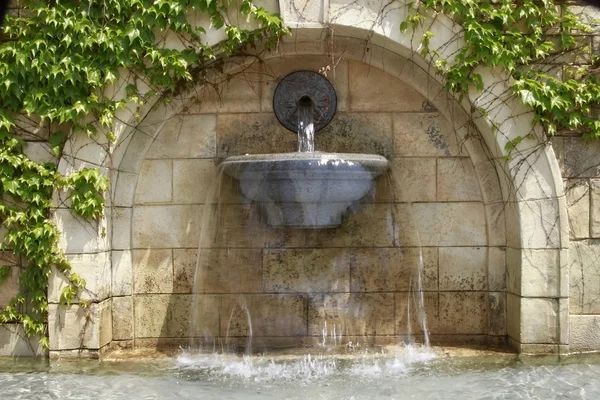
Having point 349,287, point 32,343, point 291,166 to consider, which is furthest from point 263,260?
point 32,343

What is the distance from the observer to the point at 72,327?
394 centimetres

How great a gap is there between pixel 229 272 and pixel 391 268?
1088mm

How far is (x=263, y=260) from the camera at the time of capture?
4305mm

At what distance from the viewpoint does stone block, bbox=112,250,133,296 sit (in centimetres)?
424

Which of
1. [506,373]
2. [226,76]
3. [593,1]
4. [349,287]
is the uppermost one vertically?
[226,76]

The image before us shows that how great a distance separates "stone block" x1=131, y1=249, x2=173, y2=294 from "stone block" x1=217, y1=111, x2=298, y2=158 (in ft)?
2.59

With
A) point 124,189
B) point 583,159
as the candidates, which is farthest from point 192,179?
point 583,159

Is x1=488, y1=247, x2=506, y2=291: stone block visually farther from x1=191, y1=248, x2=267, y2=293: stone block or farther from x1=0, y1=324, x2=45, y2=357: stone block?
x1=0, y1=324, x2=45, y2=357: stone block

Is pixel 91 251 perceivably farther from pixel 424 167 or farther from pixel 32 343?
pixel 424 167

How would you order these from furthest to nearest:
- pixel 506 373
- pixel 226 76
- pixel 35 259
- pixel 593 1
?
pixel 226 76
pixel 35 259
pixel 506 373
pixel 593 1

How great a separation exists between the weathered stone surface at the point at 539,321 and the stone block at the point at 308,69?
1738 millimetres

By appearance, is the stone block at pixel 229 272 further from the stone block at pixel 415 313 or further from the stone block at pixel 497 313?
the stone block at pixel 497 313

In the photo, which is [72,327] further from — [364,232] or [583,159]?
[583,159]

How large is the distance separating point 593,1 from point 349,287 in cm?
387
